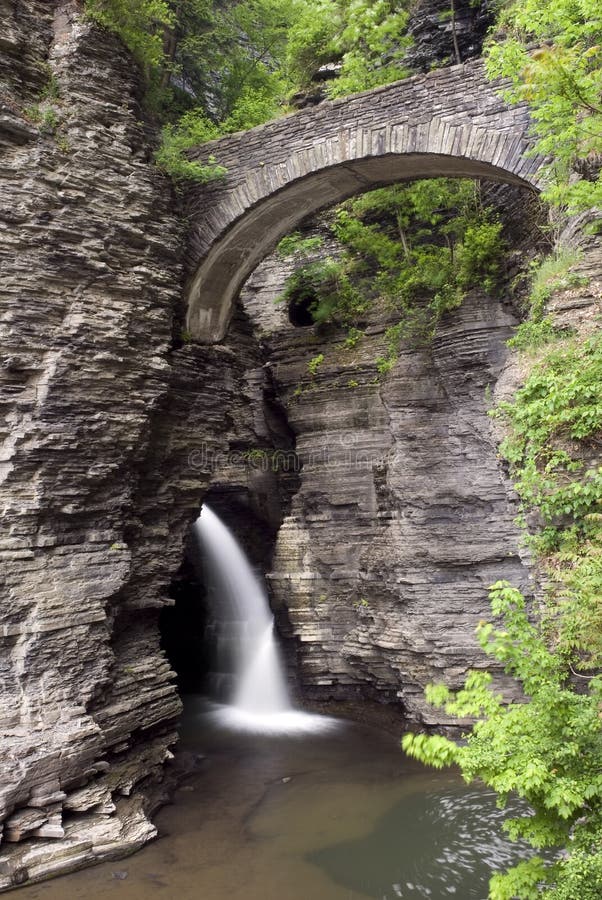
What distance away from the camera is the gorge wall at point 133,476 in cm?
880

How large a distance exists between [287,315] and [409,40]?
21.2 ft

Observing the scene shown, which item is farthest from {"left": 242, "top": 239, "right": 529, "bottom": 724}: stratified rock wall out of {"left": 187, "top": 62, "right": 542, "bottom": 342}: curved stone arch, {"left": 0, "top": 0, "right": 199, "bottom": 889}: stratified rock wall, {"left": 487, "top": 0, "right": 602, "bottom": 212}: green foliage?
{"left": 487, "top": 0, "right": 602, "bottom": 212}: green foliage

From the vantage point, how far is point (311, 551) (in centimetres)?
1351

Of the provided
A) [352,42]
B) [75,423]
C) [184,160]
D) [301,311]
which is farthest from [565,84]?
[352,42]

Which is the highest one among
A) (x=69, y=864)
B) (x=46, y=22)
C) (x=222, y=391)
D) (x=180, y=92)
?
(x=180, y=92)

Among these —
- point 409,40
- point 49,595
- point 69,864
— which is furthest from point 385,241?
point 69,864

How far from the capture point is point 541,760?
15.0ft

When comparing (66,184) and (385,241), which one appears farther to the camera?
(385,241)

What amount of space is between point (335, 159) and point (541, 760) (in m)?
9.33

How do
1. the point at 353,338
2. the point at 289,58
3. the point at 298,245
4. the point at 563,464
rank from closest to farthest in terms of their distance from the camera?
the point at 563,464 < the point at 353,338 < the point at 298,245 < the point at 289,58

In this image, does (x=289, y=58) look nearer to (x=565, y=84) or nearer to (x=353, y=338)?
(x=353, y=338)

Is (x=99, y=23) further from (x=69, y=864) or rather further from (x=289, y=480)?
(x=69, y=864)

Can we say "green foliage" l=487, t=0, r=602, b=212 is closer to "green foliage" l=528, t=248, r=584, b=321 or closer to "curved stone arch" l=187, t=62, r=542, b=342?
"green foliage" l=528, t=248, r=584, b=321

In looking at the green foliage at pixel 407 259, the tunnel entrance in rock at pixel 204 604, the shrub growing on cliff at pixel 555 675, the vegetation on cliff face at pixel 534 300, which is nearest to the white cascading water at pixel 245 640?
the tunnel entrance in rock at pixel 204 604
